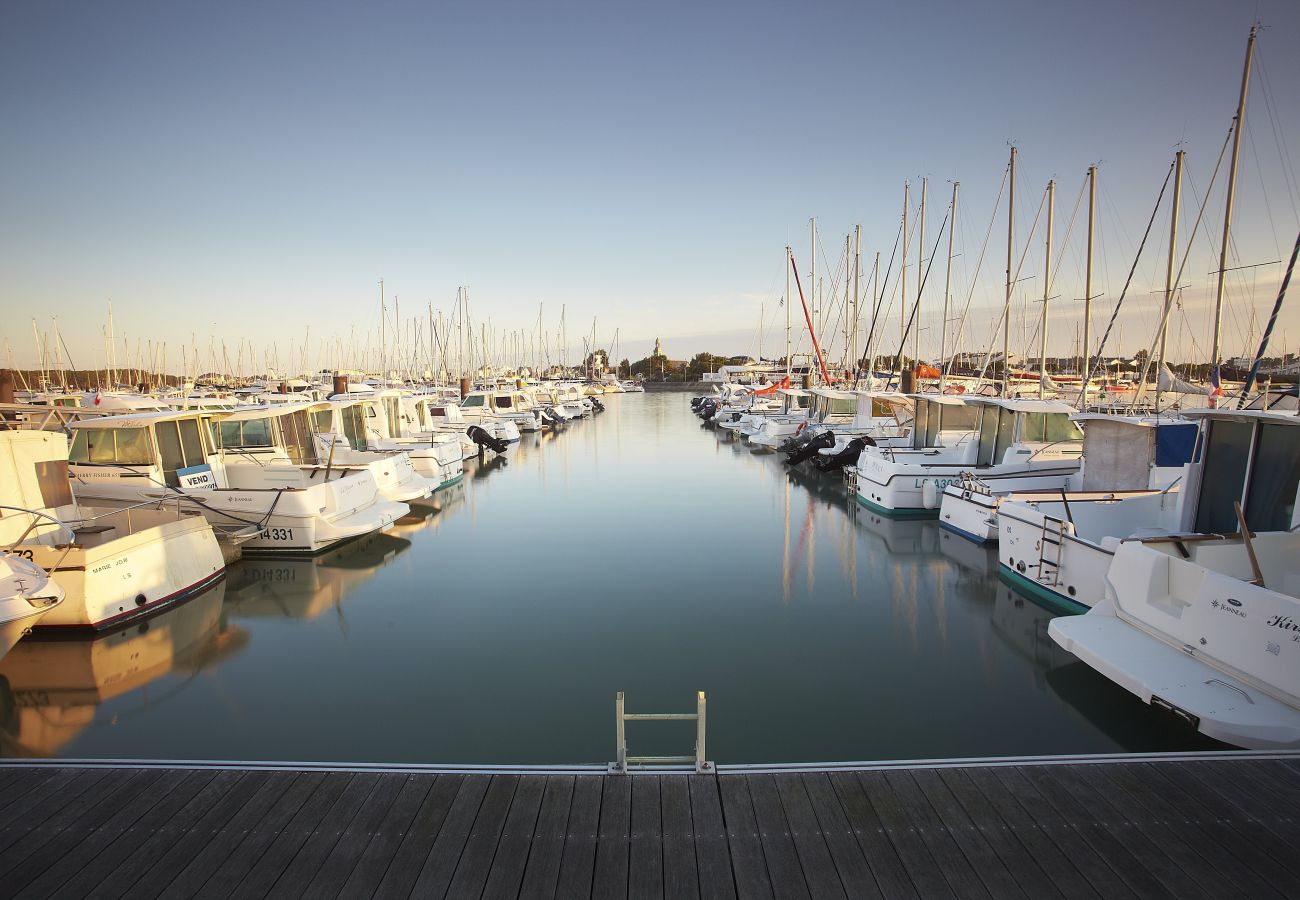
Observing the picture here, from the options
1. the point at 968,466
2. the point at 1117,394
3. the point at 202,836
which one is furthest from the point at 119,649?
the point at 1117,394

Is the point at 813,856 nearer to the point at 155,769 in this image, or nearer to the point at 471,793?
the point at 471,793

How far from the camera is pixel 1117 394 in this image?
30875 millimetres

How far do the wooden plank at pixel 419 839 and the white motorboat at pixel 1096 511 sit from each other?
8589 millimetres

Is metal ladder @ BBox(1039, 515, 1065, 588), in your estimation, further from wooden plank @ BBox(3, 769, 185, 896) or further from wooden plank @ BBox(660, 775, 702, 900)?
wooden plank @ BBox(3, 769, 185, 896)

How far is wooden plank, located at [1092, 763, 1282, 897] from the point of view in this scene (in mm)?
3258

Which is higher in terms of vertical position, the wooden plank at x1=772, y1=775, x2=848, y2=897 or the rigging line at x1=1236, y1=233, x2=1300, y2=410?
the rigging line at x1=1236, y1=233, x2=1300, y2=410

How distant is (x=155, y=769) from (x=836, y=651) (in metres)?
7.24

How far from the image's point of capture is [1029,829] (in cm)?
363

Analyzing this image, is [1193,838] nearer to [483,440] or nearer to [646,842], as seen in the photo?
[646,842]

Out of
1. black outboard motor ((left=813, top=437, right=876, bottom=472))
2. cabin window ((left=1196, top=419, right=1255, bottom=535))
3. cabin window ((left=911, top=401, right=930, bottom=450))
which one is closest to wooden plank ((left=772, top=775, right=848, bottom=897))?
cabin window ((left=1196, top=419, right=1255, bottom=535))

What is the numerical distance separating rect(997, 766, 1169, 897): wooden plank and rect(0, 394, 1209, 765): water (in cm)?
251

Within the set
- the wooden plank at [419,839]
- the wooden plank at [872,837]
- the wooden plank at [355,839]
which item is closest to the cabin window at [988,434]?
the wooden plank at [872,837]

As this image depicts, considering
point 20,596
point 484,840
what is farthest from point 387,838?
point 20,596

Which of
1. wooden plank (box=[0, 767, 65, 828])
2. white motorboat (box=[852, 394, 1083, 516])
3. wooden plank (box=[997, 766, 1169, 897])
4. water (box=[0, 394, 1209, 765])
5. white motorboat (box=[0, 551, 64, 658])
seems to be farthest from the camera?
white motorboat (box=[852, 394, 1083, 516])
